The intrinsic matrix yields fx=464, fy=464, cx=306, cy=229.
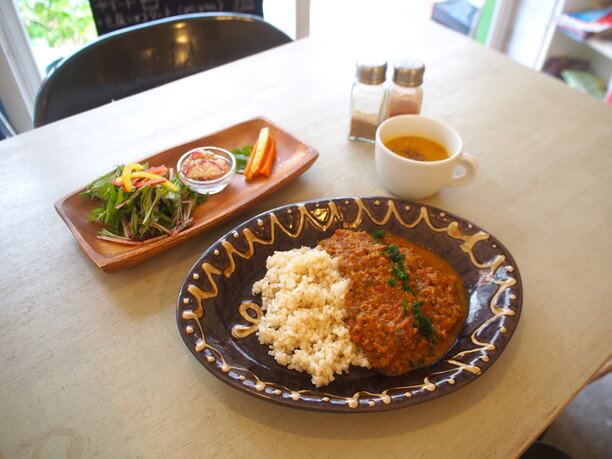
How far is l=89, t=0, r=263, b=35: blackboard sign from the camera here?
2109 mm

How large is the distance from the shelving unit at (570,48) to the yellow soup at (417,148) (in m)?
2.41

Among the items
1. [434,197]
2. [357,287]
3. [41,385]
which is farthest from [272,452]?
[434,197]

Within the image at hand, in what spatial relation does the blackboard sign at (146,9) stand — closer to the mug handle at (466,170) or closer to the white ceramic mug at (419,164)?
the white ceramic mug at (419,164)

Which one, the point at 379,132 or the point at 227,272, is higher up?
the point at 379,132

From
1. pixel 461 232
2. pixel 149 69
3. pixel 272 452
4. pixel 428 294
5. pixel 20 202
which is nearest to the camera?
pixel 272 452

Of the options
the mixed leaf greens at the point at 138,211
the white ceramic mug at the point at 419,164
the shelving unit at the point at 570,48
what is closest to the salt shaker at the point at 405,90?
the white ceramic mug at the point at 419,164

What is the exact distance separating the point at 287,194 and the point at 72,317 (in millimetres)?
616

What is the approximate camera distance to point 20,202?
125cm

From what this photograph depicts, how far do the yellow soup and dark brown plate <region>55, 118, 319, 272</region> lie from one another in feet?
0.77

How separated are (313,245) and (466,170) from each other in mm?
470

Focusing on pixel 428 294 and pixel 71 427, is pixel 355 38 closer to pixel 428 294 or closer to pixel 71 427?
pixel 428 294

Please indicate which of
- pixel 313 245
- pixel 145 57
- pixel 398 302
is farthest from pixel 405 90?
pixel 145 57

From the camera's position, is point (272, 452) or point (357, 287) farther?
point (357, 287)

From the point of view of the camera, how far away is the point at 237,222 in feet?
3.98
